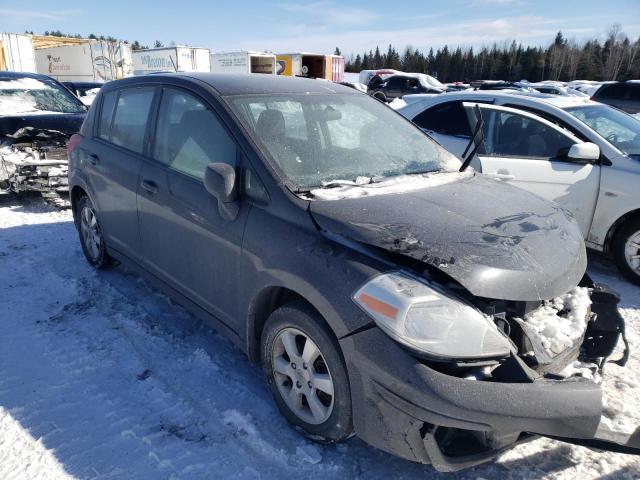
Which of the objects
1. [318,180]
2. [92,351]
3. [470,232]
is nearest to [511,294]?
[470,232]

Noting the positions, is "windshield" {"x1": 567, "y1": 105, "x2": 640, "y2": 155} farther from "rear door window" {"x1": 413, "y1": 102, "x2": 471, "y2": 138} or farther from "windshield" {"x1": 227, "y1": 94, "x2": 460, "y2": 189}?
"windshield" {"x1": 227, "y1": 94, "x2": 460, "y2": 189}

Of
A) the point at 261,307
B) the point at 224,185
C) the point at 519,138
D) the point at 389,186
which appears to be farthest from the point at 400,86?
the point at 261,307

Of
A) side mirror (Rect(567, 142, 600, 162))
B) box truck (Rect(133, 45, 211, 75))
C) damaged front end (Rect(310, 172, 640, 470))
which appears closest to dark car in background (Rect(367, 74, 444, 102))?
box truck (Rect(133, 45, 211, 75))

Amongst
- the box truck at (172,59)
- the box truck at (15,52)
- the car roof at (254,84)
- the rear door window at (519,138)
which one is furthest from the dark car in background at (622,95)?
the box truck at (15,52)

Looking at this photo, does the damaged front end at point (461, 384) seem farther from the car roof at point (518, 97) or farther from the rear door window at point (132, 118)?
the car roof at point (518, 97)

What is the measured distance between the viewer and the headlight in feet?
6.33

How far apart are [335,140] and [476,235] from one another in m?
1.21

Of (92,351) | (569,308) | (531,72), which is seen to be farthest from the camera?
(531,72)

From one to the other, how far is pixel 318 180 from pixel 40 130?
20.2ft

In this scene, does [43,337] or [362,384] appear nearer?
[362,384]

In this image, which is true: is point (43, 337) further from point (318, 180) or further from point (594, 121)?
point (594, 121)

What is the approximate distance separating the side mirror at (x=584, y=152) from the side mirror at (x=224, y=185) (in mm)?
3385

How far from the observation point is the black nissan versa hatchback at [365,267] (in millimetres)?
1938

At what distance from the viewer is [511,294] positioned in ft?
6.78
